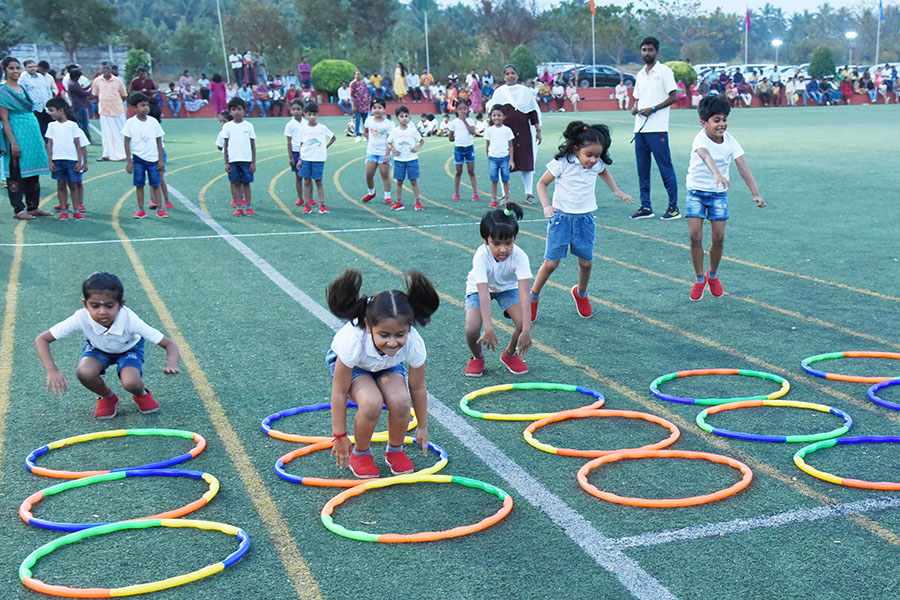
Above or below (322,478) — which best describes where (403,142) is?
above

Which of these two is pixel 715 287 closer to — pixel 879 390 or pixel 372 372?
pixel 879 390

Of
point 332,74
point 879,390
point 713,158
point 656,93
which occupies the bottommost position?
point 879,390

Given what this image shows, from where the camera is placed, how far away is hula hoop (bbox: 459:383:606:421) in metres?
5.75

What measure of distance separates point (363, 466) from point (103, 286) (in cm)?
205

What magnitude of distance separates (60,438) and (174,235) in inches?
300

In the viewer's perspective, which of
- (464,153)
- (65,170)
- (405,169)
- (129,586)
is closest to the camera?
(129,586)

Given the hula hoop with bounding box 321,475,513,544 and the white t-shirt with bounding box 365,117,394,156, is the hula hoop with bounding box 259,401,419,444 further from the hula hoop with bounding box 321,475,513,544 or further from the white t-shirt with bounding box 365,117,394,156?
the white t-shirt with bounding box 365,117,394,156

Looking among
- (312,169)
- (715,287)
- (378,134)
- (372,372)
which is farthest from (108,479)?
(378,134)

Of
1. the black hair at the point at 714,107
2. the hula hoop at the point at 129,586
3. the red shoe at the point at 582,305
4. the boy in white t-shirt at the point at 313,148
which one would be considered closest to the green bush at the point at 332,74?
the boy in white t-shirt at the point at 313,148

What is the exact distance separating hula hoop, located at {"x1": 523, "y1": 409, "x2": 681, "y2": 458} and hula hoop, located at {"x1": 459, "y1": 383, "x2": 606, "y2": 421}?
0.06 meters

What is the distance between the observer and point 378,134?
15375 millimetres

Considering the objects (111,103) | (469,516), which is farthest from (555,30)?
(469,516)

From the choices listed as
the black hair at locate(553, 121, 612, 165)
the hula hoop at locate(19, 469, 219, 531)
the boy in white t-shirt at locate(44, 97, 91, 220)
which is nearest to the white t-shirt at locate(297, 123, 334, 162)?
the boy in white t-shirt at locate(44, 97, 91, 220)

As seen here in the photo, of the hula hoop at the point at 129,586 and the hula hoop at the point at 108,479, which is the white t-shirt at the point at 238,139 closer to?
the hula hoop at the point at 108,479
